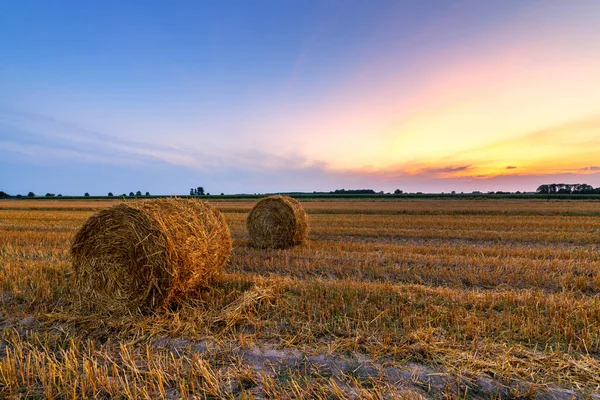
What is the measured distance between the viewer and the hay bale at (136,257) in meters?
4.88

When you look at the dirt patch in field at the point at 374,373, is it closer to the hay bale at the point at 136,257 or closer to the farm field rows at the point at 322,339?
the farm field rows at the point at 322,339

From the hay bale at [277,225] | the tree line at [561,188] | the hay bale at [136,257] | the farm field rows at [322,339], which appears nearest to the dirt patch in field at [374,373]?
the farm field rows at [322,339]

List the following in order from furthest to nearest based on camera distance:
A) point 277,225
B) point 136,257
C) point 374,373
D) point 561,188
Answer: point 561,188, point 277,225, point 136,257, point 374,373

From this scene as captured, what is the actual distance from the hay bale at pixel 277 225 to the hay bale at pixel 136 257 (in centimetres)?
517

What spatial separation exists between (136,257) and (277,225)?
6.13 meters

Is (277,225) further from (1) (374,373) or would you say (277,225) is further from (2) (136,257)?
(1) (374,373)

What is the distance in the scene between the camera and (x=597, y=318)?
14.4ft

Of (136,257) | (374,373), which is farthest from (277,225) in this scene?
(374,373)

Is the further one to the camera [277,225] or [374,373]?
[277,225]

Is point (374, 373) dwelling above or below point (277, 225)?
below

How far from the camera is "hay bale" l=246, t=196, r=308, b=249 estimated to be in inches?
422

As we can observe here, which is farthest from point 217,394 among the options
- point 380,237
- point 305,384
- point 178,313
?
point 380,237

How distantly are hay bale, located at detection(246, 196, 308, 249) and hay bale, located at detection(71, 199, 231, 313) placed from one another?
517 centimetres

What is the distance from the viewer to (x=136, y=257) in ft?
16.3
